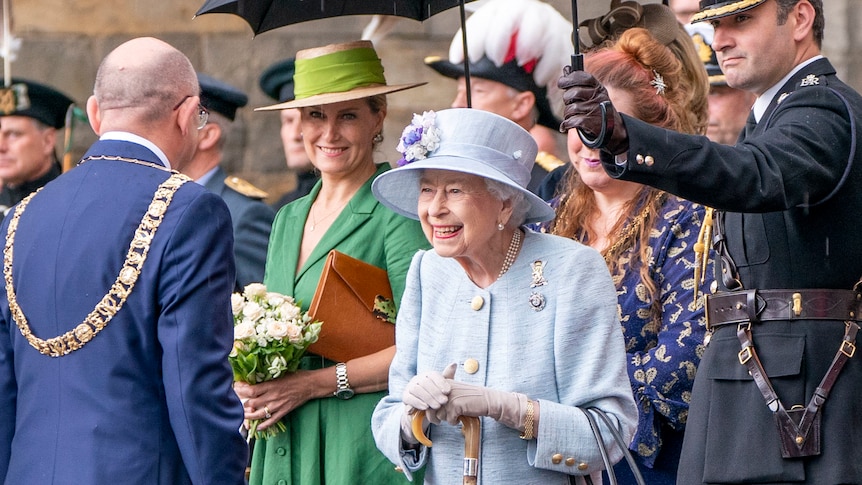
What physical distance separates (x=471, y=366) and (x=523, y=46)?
273 cm

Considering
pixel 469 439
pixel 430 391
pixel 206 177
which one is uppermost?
pixel 206 177

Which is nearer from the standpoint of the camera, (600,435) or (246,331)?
(600,435)

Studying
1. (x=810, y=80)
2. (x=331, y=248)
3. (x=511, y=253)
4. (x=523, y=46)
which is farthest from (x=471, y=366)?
(x=523, y=46)

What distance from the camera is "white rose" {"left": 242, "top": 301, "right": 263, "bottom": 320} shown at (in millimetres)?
4688

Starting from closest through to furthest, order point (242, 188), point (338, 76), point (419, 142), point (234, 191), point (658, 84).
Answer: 1. point (419, 142)
2. point (658, 84)
3. point (338, 76)
4. point (234, 191)
5. point (242, 188)

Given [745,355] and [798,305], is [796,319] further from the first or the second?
[745,355]

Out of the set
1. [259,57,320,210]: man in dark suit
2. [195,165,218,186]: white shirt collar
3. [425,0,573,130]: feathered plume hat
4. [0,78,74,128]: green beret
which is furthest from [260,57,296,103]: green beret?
[0,78,74,128]: green beret

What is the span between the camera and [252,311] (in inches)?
185

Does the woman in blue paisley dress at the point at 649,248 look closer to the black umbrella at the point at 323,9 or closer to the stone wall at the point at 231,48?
the black umbrella at the point at 323,9

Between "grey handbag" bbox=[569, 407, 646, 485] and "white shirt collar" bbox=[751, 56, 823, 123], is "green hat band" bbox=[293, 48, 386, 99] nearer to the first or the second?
"white shirt collar" bbox=[751, 56, 823, 123]

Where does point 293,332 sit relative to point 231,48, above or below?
below

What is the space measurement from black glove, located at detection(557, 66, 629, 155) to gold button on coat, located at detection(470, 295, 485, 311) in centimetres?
78

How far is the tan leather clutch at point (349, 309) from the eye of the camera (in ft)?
15.6

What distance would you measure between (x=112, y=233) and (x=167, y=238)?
146 mm
